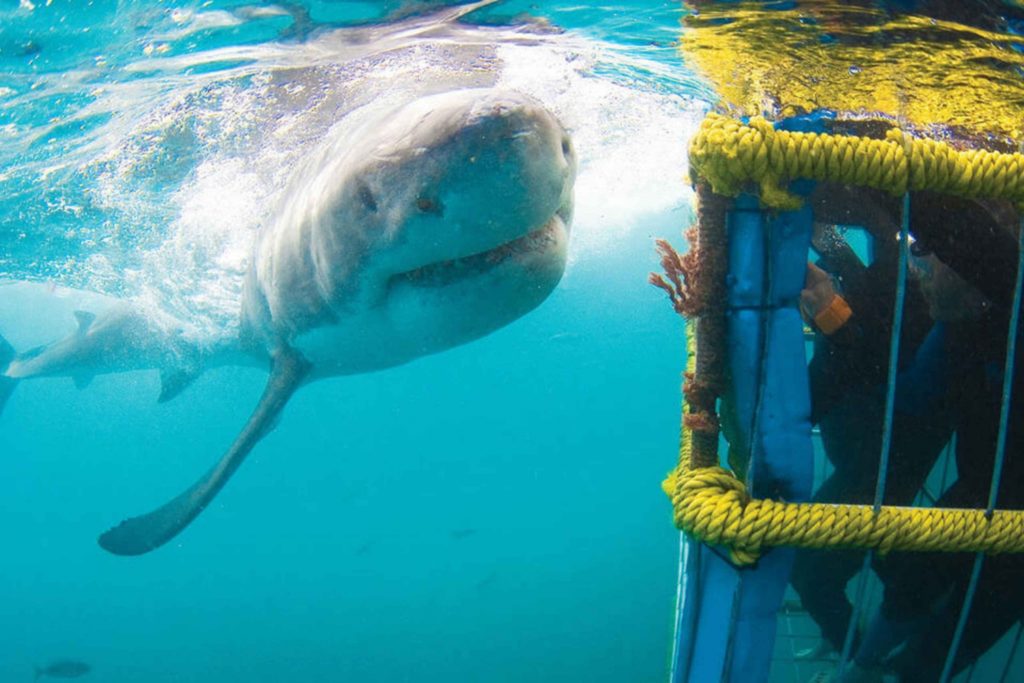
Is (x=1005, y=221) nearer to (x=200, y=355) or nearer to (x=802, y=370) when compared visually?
(x=802, y=370)

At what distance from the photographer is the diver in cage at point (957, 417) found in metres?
2.76

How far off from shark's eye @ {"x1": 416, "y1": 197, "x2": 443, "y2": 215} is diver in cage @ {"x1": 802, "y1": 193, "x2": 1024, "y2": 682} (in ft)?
6.67

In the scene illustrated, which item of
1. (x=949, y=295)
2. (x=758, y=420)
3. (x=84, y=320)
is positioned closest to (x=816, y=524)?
(x=758, y=420)

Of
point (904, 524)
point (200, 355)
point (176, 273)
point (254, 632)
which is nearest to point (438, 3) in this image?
point (904, 524)

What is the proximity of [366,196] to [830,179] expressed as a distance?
6.65ft

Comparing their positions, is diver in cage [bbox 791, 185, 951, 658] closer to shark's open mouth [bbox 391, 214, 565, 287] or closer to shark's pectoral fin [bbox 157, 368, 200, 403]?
shark's open mouth [bbox 391, 214, 565, 287]

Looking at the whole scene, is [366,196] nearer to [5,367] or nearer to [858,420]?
[858,420]

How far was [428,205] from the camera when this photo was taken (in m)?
2.62

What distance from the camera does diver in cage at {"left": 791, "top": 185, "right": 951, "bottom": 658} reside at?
3.12 m

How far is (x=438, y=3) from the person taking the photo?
520 centimetres

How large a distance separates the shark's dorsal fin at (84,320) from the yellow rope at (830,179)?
38.7 ft

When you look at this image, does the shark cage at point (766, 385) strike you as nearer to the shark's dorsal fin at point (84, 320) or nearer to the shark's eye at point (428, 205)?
the shark's eye at point (428, 205)

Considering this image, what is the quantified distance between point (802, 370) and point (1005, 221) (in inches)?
61.4

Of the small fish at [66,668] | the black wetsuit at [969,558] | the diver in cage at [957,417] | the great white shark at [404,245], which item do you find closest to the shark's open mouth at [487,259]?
the great white shark at [404,245]
